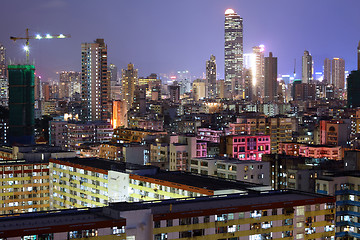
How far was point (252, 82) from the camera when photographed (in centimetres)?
16650

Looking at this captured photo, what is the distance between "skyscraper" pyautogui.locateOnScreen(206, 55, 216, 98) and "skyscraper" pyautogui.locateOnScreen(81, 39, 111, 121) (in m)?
87.3

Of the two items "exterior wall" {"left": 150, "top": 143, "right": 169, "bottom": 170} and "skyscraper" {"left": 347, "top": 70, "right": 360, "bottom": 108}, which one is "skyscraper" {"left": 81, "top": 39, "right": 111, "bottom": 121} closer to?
"skyscraper" {"left": 347, "top": 70, "right": 360, "bottom": 108}

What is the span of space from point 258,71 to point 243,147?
413ft

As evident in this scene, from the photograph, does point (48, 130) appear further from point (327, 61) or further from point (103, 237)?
point (327, 61)

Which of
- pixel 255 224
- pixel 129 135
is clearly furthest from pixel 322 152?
pixel 255 224

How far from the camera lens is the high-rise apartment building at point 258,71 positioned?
168m

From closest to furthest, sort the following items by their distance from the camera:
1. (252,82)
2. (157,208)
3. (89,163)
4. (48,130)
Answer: (157,208)
(89,163)
(48,130)
(252,82)

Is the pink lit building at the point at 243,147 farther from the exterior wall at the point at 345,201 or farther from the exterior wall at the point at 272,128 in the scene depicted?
the exterior wall at the point at 345,201

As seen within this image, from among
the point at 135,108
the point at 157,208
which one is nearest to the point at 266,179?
the point at 157,208

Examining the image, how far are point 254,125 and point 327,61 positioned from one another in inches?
5367

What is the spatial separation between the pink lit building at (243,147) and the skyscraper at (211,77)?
126716mm

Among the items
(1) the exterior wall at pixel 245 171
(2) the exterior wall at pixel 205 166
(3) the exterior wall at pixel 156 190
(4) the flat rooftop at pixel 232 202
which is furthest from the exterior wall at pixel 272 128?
(4) the flat rooftop at pixel 232 202

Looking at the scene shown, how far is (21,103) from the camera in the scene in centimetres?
6600

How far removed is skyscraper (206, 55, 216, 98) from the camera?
595 feet
